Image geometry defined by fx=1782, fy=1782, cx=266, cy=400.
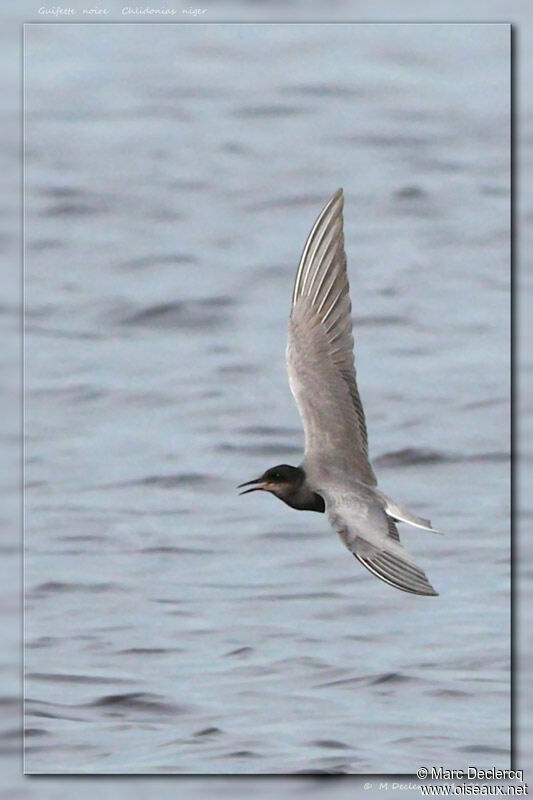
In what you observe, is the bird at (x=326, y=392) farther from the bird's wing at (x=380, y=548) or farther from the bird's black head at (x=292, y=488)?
the bird's wing at (x=380, y=548)

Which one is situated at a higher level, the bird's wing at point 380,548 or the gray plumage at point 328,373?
the gray plumage at point 328,373

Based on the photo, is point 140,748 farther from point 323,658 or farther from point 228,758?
point 323,658

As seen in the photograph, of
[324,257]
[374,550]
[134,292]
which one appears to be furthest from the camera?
[134,292]

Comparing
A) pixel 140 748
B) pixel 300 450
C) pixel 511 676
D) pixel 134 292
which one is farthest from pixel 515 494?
pixel 134 292

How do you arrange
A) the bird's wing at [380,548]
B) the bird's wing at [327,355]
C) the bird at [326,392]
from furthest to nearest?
the bird's wing at [327,355]
the bird at [326,392]
the bird's wing at [380,548]

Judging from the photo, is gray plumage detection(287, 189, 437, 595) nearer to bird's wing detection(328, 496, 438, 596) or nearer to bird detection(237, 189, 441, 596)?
bird detection(237, 189, 441, 596)

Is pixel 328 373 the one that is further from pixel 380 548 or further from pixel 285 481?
pixel 380 548

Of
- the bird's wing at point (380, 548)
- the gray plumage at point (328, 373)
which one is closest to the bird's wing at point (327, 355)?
the gray plumage at point (328, 373)
